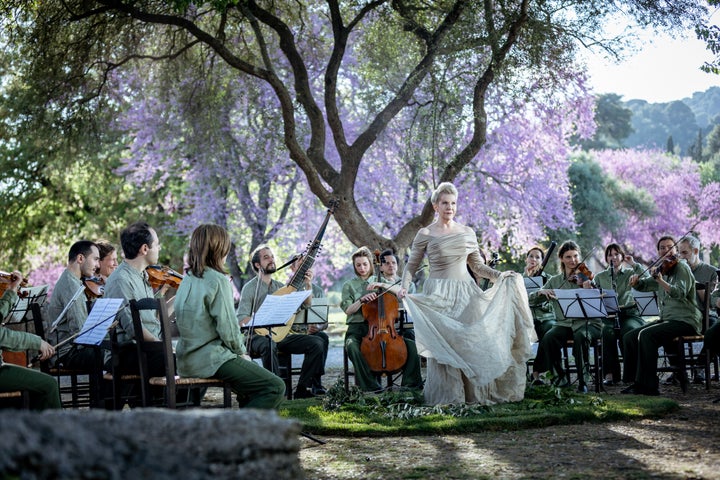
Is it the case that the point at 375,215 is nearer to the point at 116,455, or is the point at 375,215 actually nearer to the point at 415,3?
the point at 415,3

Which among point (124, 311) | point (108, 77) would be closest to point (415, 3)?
point (108, 77)

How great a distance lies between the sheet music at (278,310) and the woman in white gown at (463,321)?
1.20 m

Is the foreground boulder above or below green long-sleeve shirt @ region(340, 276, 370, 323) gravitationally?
below

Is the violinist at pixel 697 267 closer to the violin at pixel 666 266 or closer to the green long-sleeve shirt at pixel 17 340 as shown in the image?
the violin at pixel 666 266

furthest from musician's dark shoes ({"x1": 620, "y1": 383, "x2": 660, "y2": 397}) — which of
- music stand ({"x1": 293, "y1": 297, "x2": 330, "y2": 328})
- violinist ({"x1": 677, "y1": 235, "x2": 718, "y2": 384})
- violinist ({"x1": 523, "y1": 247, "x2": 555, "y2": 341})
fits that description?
music stand ({"x1": 293, "y1": 297, "x2": 330, "y2": 328})

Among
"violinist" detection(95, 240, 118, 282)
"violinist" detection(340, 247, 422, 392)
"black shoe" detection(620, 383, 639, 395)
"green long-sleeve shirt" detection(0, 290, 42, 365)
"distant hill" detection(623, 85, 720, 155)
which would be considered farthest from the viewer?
"distant hill" detection(623, 85, 720, 155)

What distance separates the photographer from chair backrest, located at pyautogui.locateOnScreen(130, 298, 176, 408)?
6621mm

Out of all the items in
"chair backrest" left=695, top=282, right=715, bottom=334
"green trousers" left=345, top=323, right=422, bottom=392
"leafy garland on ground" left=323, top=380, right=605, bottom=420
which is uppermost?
"chair backrest" left=695, top=282, right=715, bottom=334

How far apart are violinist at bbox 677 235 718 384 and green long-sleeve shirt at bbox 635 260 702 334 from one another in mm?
253

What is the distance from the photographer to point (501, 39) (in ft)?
43.8

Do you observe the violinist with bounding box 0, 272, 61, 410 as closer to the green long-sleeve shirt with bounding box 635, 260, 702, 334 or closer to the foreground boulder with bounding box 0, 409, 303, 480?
the foreground boulder with bounding box 0, 409, 303, 480

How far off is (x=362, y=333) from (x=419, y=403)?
2266 mm

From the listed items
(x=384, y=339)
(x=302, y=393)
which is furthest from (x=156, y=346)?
(x=302, y=393)

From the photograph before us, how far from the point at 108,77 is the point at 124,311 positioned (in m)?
8.90
